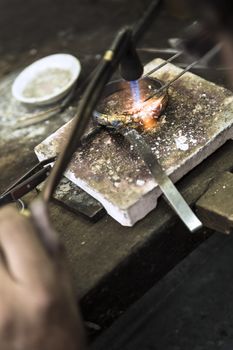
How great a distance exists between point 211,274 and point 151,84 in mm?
1040

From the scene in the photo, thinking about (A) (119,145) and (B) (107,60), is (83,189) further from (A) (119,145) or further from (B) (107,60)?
(B) (107,60)

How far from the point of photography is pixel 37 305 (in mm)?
1191

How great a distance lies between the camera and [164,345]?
2.32 metres

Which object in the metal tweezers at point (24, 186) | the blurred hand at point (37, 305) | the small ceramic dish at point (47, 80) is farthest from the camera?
the small ceramic dish at point (47, 80)

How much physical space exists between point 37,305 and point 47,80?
1.70 metres

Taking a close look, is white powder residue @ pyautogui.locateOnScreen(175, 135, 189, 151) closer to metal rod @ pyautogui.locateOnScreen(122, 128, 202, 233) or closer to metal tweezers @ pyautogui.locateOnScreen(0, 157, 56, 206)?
metal rod @ pyautogui.locateOnScreen(122, 128, 202, 233)

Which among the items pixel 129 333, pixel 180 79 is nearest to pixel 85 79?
pixel 180 79

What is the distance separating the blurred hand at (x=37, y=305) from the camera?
1.19 meters

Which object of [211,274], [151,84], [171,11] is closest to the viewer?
[171,11]

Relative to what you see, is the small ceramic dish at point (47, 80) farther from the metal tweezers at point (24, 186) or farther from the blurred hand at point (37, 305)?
the blurred hand at point (37, 305)

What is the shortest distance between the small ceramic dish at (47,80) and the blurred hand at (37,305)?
1.38 m

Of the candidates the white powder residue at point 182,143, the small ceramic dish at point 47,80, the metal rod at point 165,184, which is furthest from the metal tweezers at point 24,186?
the small ceramic dish at point 47,80

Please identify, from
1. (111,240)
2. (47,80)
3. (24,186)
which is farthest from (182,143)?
(47,80)

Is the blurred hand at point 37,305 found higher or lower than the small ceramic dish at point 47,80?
higher
